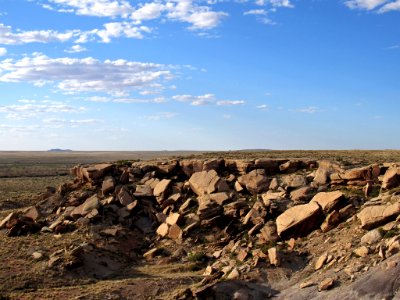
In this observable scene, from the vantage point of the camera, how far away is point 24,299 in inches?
845

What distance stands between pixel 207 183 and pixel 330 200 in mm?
9216

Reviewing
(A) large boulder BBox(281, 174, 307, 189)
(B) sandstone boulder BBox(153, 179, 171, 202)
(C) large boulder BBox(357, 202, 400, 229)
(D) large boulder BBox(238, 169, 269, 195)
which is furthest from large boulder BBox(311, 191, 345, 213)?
(B) sandstone boulder BBox(153, 179, 171, 202)

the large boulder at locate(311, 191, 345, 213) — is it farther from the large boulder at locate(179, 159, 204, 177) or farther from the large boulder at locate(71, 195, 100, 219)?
the large boulder at locate(71, 195, 100, 219)

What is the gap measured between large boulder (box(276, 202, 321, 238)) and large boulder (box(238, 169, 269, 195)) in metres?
4.70

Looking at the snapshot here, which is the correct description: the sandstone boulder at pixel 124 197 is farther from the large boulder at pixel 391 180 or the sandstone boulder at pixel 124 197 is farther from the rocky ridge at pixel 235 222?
the large boulder at pixel 391 180

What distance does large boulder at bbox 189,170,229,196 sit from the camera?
31.8m

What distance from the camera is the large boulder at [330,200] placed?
→ 25673mm

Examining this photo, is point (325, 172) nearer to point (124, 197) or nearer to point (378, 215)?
point (378, 215)

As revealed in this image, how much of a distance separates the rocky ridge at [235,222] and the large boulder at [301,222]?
0.06 m

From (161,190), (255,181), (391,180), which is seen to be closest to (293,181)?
(255,181)

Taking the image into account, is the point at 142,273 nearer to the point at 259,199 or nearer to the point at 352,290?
the point at 259,199

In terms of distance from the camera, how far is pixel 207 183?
32.4m

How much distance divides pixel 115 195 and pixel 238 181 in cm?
905

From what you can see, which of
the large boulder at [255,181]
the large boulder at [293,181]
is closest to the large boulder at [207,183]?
the large boulder at [255,181]
